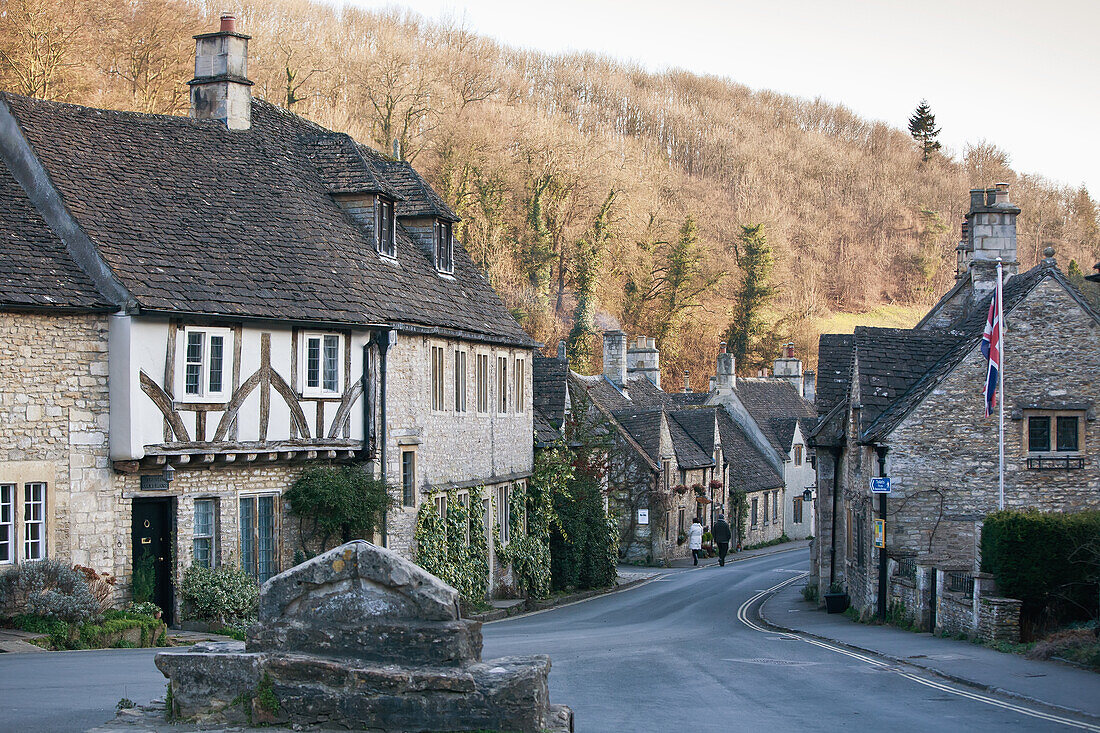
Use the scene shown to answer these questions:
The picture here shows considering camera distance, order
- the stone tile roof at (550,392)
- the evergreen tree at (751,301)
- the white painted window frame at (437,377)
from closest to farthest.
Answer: the white painted window frame at (437,377) < the stone tile roof at (550,392) < the evergreen tree at (751,301)

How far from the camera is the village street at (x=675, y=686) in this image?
1239cm

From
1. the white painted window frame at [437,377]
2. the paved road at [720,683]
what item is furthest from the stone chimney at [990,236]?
the white painted window frame at [437,377]

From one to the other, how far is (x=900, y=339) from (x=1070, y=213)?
10177 centimetres

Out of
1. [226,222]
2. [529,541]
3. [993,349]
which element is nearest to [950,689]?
[993,349]

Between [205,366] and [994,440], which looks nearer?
[205,366]

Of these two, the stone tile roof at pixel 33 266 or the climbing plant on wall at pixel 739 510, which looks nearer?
the stone tile roof at pixel 33 266

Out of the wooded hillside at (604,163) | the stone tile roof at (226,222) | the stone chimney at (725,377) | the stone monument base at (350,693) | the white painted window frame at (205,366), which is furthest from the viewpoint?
the stone chimney at (725,377)

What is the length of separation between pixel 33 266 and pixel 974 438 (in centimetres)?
1779

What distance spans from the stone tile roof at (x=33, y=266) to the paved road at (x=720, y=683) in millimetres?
8869

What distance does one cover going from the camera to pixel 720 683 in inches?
614

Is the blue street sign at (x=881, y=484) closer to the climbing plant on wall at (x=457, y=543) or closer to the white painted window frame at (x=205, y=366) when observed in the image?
the climbing plant on wall at (x=457, y=543)

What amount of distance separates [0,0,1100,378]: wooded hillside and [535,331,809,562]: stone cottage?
7251 millimetres

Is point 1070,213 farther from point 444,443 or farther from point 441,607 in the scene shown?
point 441,607

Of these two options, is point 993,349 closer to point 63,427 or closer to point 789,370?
point 63,427
